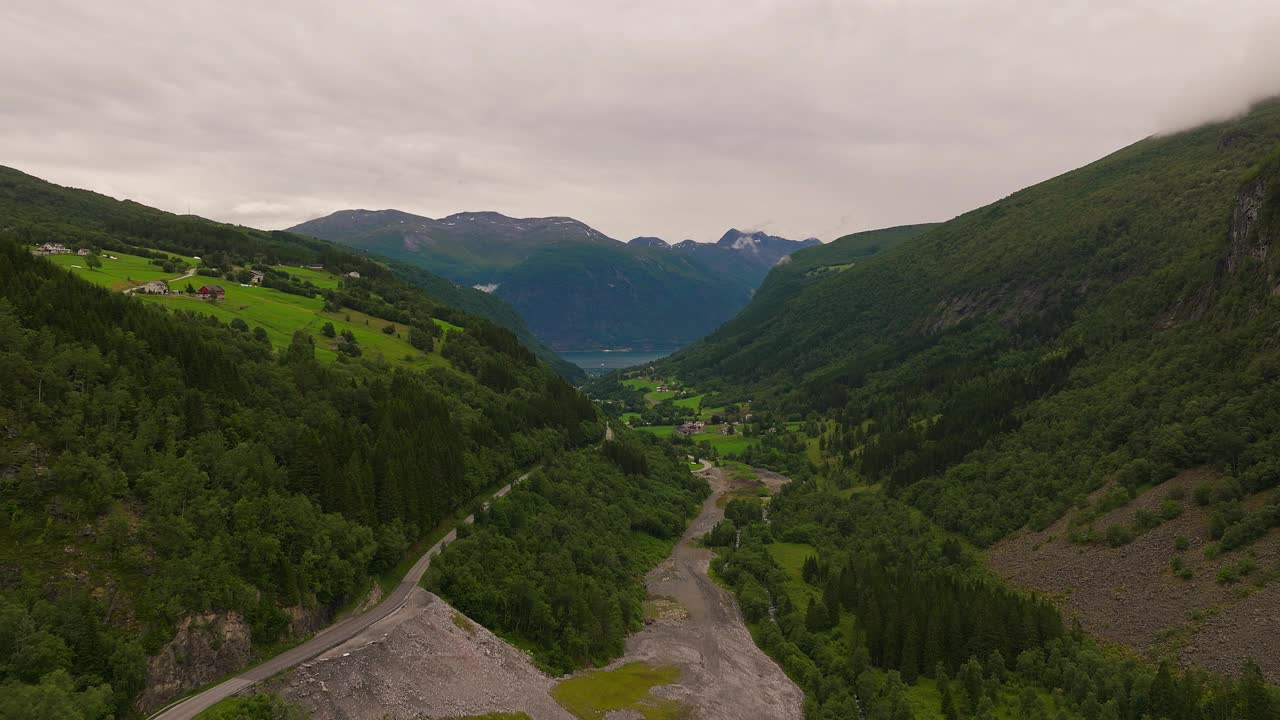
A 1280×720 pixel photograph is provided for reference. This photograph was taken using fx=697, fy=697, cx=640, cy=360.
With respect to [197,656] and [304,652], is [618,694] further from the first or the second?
[197,656]

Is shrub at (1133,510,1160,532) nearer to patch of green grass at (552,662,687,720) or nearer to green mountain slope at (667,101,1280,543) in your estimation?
green mountain slope at (667,101,1280,543)

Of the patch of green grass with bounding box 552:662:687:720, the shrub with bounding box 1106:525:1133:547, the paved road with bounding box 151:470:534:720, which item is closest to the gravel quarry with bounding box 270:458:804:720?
the patch of green grass with bounding box 552:662:687:720

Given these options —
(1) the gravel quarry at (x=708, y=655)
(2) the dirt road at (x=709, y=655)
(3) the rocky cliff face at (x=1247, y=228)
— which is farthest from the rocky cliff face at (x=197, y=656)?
(3) the rocky cliff face at (x=1247, y=228)

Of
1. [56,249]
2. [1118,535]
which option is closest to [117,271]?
[56,249]

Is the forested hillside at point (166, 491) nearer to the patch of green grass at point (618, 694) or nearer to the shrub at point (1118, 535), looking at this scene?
the patch of green grass at point (618, 694)

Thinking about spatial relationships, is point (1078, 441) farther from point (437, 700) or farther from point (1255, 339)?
point (437, 700)

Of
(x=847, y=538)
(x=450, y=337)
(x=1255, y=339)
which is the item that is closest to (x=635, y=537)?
(x=847, y=538)
